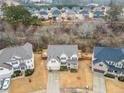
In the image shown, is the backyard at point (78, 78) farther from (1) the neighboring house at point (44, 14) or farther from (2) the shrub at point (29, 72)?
(1) the neighboring house at point (44, 14)

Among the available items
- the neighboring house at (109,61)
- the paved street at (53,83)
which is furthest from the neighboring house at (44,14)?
the paved street at (53,83)

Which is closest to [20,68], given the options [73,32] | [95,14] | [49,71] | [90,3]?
[49,71]

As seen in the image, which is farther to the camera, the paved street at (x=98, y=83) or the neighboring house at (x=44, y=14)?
the neighboring house at (x=44, y=14)

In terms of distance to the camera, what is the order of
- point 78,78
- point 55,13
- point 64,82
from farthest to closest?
point 55,13
point 78,78
point 64,82

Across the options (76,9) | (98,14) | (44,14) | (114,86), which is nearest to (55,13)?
(44,14)

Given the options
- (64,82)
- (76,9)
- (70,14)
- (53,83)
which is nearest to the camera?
(53,83)

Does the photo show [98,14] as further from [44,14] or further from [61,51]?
[61,51]

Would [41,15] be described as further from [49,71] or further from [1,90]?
[1,90]
